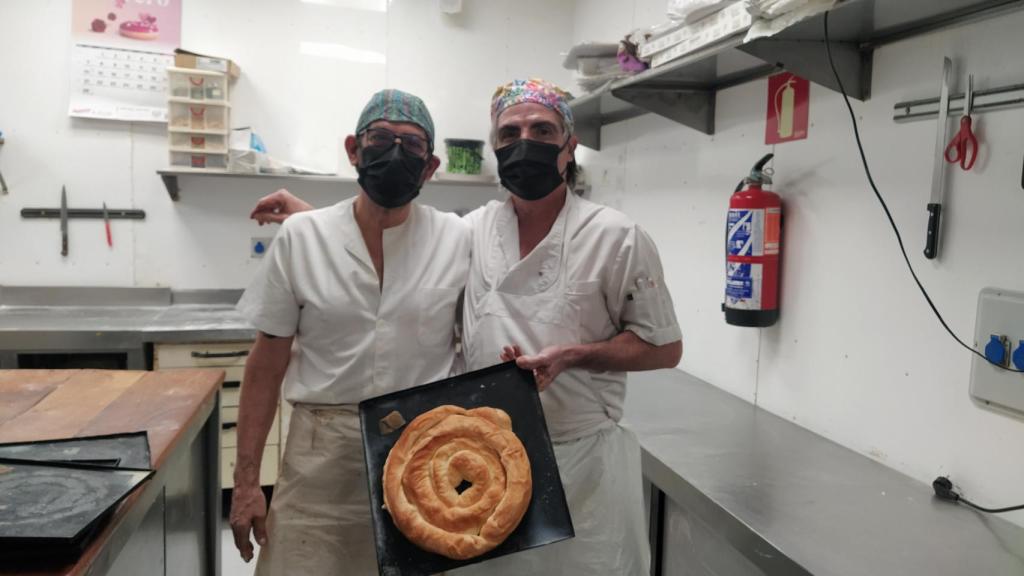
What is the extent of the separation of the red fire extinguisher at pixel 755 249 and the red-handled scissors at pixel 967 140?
56 cm

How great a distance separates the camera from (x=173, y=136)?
304cm

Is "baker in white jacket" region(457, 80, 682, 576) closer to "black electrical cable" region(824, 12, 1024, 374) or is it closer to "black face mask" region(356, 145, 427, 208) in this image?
"black face mask" region(356, 145, 427, 208)

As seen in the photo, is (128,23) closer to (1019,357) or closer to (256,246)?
(256,246)

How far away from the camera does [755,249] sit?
198 centimetres

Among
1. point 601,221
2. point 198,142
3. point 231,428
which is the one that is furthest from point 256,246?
point 601,221

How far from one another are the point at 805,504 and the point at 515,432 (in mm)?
751

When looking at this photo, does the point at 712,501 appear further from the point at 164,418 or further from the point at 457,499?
the point at 164,418

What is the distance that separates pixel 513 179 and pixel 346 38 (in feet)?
8.29

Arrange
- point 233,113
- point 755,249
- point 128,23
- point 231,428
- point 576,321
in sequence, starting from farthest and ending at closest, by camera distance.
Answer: point 233,113 → point 128,23 → point 231,428 → point 755,249 → point 576,321

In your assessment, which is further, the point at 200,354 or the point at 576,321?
the point at 200,354

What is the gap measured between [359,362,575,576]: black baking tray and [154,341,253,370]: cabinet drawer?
1789mm

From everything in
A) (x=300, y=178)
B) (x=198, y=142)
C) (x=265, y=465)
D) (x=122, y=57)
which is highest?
(x=122, y=57)

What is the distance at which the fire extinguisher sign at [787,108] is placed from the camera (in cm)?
194

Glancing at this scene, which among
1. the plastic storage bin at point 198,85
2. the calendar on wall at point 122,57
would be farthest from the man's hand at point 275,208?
the calendar on wall at point 122,57
